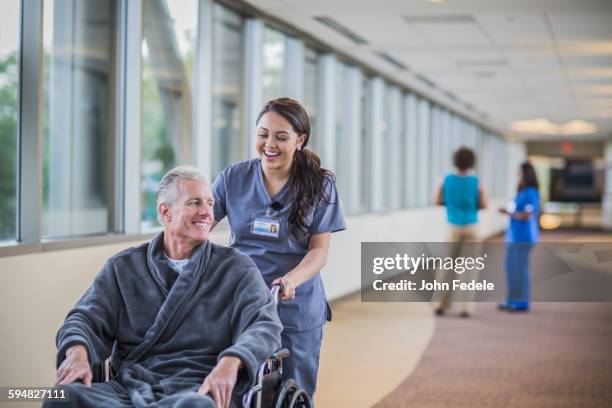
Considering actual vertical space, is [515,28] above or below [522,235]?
above

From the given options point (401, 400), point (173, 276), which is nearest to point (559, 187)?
point (401, 400)

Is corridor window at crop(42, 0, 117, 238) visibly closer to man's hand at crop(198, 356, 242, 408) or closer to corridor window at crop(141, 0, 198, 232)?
corridor window at crop(141, 0, 198, 232)

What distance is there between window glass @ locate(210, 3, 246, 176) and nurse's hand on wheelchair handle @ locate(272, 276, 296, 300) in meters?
4.38

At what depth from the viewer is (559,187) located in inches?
1168

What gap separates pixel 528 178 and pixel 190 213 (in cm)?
648

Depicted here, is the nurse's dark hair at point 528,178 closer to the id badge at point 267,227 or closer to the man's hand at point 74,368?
the id badge at point 267,227

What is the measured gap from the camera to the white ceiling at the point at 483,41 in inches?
285

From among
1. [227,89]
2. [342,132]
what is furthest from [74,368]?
[342,132]

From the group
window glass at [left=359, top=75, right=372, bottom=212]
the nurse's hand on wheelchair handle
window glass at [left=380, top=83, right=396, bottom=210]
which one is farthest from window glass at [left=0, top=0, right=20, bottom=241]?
window glass at [left=380, top=83, right=396, bottom=210]

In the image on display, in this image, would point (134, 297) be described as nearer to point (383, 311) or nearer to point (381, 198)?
point (383, 311)

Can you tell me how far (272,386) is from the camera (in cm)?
305

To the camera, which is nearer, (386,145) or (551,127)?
(386,145)

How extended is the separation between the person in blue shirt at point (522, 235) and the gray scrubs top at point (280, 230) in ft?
18.4

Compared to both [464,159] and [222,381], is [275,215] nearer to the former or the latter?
[222,381]
